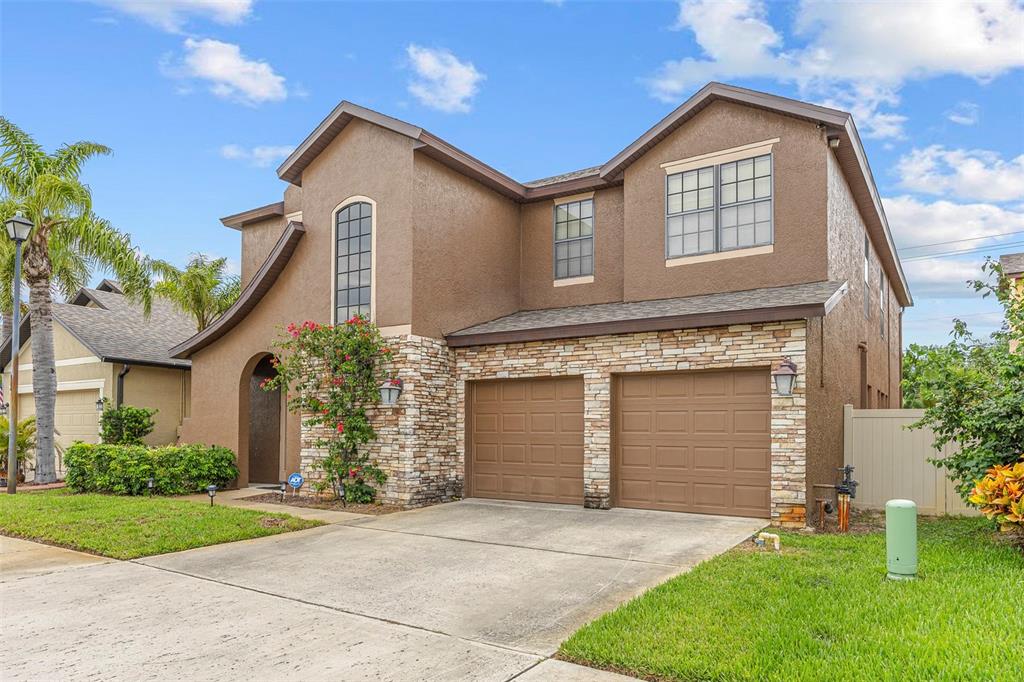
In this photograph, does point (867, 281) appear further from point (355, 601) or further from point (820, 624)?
point (355, 601)

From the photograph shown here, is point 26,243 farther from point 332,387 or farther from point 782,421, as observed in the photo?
point 782,421

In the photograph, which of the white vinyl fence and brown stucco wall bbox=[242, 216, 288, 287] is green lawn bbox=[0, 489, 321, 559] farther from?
the white vinyl fence

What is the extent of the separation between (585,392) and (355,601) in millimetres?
6268

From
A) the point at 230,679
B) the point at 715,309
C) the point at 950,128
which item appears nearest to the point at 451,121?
the point at 715,309

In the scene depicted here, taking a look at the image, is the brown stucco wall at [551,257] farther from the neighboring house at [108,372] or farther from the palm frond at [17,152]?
the palm frond at [17,152]

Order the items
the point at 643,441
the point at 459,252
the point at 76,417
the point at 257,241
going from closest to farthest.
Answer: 1. the point at 643,441
2. the point at 459,252
3. the point at 257,241
4. the point at 76,417

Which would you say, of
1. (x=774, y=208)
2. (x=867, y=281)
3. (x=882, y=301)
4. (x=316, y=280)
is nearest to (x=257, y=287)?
(x=316, y=280)

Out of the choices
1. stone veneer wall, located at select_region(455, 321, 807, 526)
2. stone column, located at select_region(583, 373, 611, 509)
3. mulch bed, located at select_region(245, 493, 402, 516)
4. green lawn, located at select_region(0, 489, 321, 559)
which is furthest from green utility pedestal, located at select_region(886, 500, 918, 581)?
green lawn, located at select_region(0, 489, 321, 559)

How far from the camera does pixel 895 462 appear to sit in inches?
455

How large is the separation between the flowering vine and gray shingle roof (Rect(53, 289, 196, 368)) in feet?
20.1

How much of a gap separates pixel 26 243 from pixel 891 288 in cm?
2376

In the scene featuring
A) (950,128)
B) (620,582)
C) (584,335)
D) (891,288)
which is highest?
Result: (950,128)

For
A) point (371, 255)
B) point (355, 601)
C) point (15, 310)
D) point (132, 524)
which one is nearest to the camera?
point (355, 601)

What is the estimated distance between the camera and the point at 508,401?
1291 cm
